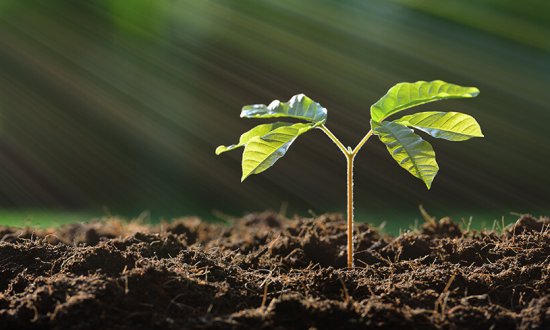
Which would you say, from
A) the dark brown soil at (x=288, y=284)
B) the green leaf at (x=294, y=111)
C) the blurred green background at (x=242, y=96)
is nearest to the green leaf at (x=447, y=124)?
the green leaf at (x=294, y=111)

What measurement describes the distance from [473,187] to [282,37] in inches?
88.4

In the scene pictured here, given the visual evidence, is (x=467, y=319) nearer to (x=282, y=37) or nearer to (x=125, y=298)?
(x=125, y=298)

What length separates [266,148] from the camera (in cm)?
165

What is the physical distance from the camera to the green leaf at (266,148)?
1.63 meters

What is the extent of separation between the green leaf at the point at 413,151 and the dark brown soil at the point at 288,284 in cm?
33

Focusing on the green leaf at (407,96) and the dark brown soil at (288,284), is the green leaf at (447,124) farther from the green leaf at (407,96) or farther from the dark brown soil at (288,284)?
the dark brown soil at (288,284)

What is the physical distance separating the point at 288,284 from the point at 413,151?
0.53 m

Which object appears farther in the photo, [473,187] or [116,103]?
[116,103]

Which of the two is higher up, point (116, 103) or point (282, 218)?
point (116, 103)

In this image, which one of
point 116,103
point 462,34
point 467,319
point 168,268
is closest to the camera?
point 467,319

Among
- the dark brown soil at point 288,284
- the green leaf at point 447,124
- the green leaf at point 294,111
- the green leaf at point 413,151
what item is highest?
the green leaf at point 294,111

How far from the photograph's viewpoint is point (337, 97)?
5672 millimetres

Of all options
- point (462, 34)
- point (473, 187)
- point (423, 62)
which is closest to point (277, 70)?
point (423, 62)

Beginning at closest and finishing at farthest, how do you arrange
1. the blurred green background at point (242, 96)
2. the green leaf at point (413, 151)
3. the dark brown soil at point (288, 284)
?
the dark brown soil at point (288, 284) < the green leaf at point (413, 151) < the blurred green background at point (242, 96)
